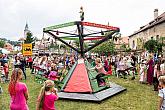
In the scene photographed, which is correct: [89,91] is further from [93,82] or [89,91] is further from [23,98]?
[23,98]

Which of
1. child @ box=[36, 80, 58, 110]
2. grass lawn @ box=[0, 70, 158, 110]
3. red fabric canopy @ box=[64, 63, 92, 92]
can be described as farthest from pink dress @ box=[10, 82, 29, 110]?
red fabric canopy @ box=[64, 63, 92, 92]

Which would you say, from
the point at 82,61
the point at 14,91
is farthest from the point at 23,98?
the point at 82,61

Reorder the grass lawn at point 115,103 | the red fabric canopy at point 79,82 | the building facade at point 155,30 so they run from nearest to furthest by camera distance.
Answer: the grass lawn at point 115,103, the red fabric canopy at point 79,82, the building facade at point 155,30

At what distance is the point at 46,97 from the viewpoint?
6.46 metres

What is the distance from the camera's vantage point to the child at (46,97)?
6.39 meters

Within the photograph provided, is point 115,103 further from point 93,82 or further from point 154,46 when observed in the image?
point 154,46

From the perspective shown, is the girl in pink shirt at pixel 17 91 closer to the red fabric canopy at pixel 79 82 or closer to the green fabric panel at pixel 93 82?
the red fabric canopy at pixel 79 82

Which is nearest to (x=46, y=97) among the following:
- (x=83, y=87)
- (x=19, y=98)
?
(x=19, y=98)

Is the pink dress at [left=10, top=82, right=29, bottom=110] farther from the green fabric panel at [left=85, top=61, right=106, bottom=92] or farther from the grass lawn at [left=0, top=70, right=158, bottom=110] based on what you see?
the green fabric panel at [left=85, top=61, right=106, bottom=92]

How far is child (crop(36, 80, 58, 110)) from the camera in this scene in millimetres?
6391

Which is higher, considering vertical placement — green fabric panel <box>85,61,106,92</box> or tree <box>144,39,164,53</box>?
tree <box>144,39,164,53</box>

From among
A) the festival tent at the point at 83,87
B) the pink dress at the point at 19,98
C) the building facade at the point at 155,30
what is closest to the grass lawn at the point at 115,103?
the festival tent at the point at 83,87

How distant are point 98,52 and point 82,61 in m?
63.9

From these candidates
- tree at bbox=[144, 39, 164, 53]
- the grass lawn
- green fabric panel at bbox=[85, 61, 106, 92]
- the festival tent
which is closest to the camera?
the grass lawn
